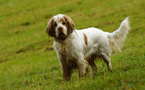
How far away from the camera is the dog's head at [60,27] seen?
20.2ft

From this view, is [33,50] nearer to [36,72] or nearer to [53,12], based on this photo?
[36,72]

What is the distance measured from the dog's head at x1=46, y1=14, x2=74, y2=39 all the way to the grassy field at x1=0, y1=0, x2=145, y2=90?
112 centimetres

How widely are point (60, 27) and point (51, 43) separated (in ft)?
31.1

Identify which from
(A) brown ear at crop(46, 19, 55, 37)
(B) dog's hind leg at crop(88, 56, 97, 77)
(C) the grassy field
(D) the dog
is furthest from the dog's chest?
(B) dog's hind leg at crop(88, 56, 97, 77)

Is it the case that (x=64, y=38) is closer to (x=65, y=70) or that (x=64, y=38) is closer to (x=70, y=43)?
(x=70, y=43)

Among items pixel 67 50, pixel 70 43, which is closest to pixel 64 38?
pixel 70 43

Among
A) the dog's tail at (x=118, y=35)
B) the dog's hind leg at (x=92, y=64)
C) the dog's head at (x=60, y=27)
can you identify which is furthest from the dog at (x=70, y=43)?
the dog's tail at (x=118, y=35)

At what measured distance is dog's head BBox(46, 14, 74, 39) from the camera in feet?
20.2

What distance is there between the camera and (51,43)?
15.6 meters

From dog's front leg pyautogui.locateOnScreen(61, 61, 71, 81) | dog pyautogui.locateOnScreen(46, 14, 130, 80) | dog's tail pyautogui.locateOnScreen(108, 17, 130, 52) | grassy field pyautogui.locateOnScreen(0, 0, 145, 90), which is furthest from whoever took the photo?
dog's tail pyautogui.locateOnScreen(108, 17, 130, 52)

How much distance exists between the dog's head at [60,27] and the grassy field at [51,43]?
1.12 m

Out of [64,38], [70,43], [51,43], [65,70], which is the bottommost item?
[51,43]

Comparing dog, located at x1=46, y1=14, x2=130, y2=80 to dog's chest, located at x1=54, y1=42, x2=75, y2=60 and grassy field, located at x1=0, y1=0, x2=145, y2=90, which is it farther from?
grassy field, located at x1=0, y1=0, x2=145, y2=90

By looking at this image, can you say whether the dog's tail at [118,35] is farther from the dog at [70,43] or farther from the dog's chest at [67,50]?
the dog's chest at [67,50]
